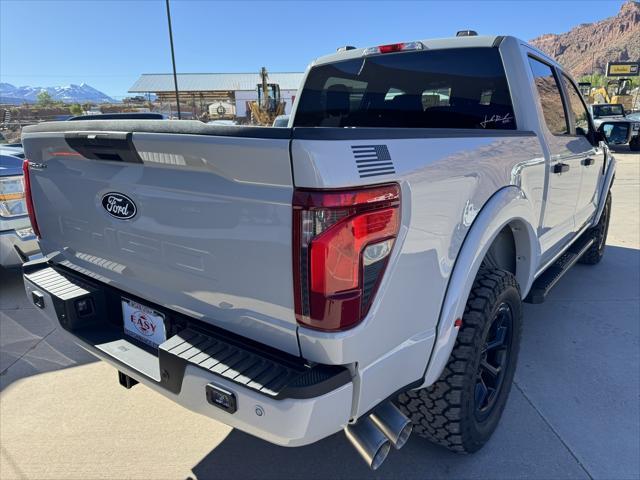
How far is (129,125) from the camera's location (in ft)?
5.82

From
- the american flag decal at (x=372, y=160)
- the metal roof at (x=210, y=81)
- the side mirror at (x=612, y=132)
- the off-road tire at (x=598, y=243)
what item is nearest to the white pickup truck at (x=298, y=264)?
the american flag decal at (x=372, y=160)

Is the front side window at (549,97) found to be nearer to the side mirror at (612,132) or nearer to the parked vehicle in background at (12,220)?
the side mirror at (612,132)

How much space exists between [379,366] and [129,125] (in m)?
1.30

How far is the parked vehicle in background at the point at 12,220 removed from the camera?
382cm

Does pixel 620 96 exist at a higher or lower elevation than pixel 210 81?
lower

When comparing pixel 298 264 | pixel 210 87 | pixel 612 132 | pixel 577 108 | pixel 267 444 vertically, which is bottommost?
pixel 267 444

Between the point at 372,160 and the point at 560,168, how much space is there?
2.15 meters

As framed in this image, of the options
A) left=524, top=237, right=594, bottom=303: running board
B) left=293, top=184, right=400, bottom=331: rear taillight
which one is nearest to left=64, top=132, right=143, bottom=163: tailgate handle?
left=293, top=184, right=400, bottom=331: rear taillight

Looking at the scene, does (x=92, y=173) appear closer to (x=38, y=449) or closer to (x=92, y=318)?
(x=92, y=318)

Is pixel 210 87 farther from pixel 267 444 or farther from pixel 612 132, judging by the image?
pixel 267 444

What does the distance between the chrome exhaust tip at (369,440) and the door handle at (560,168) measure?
2.11 meters

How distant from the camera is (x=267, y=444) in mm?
2428

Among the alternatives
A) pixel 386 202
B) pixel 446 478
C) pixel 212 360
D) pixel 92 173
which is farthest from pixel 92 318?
pixel 446 478

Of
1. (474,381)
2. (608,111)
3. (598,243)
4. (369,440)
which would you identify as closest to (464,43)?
(474,381)
